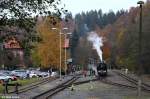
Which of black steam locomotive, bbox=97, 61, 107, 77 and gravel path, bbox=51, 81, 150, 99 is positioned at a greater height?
black steam locomotive, bbox=97, 61, 107, 77

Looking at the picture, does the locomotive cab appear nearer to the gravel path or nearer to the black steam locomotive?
the black steam locomotive

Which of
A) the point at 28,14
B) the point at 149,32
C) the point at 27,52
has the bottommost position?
the point at 27,52

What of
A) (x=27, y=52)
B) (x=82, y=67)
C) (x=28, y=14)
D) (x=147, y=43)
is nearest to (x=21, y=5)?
(x=28, y=14)

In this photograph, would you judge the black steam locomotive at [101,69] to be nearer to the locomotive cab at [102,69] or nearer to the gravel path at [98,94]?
the locomotive cab at [102,69]

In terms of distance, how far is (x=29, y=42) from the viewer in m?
20.4

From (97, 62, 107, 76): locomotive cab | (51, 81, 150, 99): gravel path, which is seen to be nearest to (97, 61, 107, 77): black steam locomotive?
(97, 62, 107, 76): locomotive cab

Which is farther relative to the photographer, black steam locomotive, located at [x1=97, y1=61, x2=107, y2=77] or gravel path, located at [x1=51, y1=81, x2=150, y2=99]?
black steam locomotive, located at [x1=97, y1=61, x2=107, y2=77]

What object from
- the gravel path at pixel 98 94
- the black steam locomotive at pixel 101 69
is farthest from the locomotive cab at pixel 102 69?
the gravel path at pixel 98 94

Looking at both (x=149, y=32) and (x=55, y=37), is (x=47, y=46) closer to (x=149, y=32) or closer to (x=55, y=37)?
(x=55, y=37)

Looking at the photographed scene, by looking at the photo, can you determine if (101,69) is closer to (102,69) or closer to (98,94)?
(102,69)

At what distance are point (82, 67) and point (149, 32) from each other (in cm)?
9406

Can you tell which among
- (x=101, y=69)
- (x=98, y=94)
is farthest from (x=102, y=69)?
(x=98, y=94)

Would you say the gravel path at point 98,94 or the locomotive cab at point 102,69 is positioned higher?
the locomotive cab at point 102,69

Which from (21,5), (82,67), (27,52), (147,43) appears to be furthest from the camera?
(82,67)
